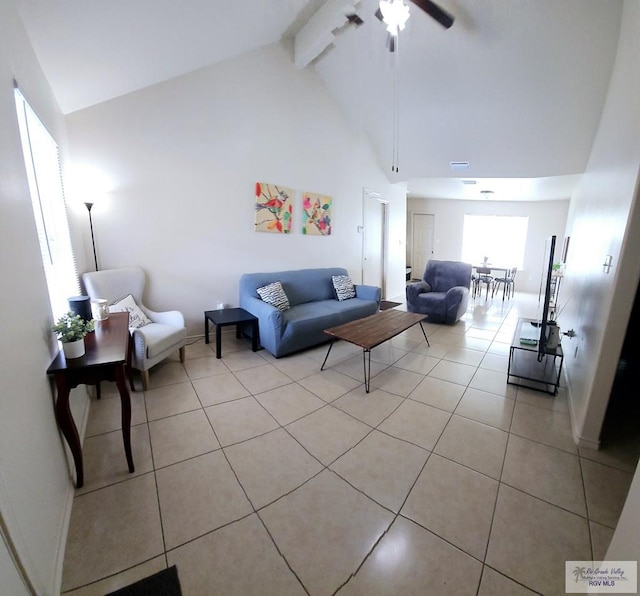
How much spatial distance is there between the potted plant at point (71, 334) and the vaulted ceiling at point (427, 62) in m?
1.66

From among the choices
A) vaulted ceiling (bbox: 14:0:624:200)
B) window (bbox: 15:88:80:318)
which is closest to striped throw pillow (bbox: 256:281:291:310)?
window (bbox: 15:88:80:318)

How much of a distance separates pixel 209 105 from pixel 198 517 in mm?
3814

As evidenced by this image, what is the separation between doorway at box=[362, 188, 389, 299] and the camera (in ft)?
17.8

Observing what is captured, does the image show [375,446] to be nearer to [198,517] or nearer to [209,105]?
[198,517]

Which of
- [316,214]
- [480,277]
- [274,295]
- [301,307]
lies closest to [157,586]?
[274,295]

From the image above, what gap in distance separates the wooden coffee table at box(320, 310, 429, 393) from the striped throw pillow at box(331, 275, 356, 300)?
88 centimetres

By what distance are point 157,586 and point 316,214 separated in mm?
4187

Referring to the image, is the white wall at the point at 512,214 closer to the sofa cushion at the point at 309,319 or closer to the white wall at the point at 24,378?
the sofa cushion at the point at 309,319

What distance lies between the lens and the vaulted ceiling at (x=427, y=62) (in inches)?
77.6

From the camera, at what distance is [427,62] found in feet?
10.9

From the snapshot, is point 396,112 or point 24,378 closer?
point 24,378

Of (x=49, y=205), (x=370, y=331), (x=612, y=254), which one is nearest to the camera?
(x=612, y=254)

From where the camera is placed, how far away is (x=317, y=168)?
440cm

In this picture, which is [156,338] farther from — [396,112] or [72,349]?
[396,112]
